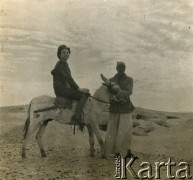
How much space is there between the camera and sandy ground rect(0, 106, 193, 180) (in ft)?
19.1

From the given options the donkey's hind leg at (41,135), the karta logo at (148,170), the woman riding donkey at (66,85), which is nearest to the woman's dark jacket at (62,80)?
the woman riding donkey at (66,85)

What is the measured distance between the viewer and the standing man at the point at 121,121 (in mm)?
5930

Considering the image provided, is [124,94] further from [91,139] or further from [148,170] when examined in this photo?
[148,170]

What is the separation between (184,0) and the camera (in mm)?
6086

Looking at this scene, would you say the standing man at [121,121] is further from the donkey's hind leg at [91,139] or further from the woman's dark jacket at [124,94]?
the donkey's hind leg at [91,139]

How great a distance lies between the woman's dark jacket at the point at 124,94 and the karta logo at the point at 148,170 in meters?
0.57

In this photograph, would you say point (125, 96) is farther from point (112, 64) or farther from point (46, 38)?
point (46, 38)

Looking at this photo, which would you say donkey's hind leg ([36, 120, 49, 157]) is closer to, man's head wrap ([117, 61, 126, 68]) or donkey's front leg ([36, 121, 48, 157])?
donkey's front leg ([36, 121, 48, 157])

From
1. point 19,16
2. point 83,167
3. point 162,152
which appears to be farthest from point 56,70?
point 162,152

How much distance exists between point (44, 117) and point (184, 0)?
222 centimetres

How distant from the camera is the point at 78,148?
5.91 metres

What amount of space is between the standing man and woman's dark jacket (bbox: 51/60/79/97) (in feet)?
1.61

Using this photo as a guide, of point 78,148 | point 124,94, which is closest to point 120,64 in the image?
point 124,94

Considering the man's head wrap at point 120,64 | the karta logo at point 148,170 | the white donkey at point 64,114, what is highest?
the man's head wrap at point 120,64
